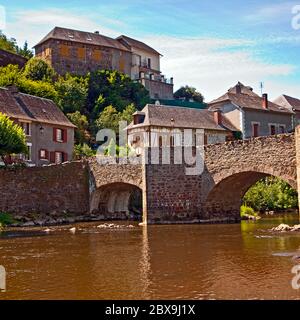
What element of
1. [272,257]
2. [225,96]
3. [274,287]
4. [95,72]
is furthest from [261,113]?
[274,287]

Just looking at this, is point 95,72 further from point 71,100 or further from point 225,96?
point 225,96

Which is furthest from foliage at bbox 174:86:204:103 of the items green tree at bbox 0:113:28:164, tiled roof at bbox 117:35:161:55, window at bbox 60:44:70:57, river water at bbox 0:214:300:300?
river water at bbox 0:214:300:300

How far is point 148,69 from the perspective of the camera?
58.7m

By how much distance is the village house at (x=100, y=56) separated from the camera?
51656 mm

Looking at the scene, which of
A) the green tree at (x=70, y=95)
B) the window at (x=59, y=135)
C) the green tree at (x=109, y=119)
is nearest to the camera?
the window at (x=59, y=135)

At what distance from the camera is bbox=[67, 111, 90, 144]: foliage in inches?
1635

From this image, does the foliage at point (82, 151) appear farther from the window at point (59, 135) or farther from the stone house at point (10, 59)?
the stone house at point (10, 59)

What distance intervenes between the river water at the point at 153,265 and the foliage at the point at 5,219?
5664mm

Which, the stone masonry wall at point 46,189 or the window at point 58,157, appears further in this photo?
the window at point 58,157

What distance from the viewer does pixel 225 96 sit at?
3931 cm

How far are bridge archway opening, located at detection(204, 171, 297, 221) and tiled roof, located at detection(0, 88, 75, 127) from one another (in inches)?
568

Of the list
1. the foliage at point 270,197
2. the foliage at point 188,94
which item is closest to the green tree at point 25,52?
the foliage at point 188,94

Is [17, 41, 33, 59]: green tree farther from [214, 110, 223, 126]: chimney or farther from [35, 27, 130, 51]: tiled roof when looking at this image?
[214, 110, 223, 126]: chimney

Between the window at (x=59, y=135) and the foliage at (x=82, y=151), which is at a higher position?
the window at (x=59, y=135)
